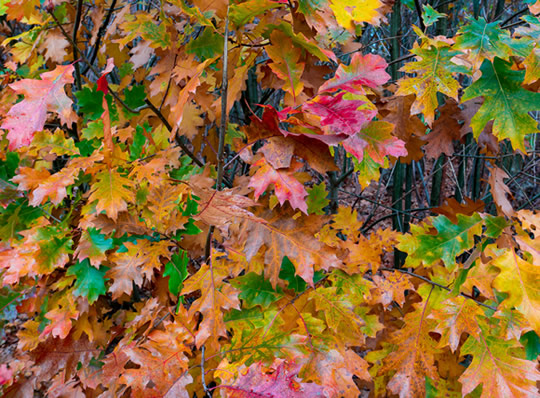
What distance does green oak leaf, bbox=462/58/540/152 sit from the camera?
1.06 m

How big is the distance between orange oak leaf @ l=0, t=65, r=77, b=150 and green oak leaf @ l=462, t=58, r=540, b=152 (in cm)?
105

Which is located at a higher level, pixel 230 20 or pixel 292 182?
pixel 230 20

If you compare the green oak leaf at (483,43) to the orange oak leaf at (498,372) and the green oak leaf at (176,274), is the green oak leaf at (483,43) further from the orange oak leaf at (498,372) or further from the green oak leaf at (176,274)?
the green oak leaf at (176,274)

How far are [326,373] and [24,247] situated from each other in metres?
1.03

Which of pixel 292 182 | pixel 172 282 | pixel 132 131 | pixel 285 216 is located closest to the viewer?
pixel 292 182

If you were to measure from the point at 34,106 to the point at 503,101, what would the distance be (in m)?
1.22

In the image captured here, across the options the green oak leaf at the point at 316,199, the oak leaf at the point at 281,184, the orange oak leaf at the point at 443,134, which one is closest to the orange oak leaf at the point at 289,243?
the oak leaf at the point at 281,184

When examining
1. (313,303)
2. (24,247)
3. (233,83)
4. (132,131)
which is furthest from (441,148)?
(24,247)

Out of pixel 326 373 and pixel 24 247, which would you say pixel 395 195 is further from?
pixel 24 247

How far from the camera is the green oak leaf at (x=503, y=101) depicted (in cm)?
106

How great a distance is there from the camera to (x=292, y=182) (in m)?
0.77

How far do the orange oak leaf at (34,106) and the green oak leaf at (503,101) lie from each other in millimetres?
1046

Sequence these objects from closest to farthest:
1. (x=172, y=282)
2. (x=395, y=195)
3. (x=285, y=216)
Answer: (x=285, y=216) < (x=172, y=282) < (x=395, y=195)

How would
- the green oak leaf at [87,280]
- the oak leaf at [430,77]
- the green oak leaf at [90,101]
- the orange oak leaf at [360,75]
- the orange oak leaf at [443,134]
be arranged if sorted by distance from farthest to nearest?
the orange oak leaf at [443,134] < the green oak leaf at [90,101] < the green oak leaf at [87,280] < the oak leaf at [430,77] < the orange oak leaf at [360,75]
